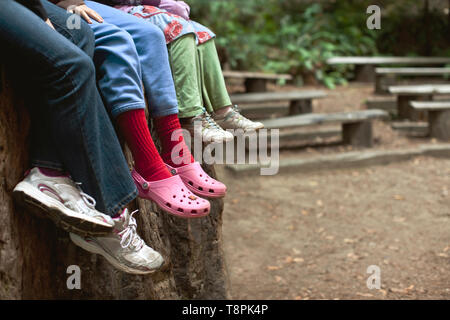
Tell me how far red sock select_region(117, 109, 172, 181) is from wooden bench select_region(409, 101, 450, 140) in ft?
20.9

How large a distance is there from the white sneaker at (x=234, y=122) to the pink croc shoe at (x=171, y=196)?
550 mm

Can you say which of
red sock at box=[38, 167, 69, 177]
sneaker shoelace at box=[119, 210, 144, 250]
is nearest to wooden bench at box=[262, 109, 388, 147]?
sneaker shoelace at box=[119, 210, 144, 250]

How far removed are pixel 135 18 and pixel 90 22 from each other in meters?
0.22

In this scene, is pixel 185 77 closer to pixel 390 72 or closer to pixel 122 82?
pixel 122 82

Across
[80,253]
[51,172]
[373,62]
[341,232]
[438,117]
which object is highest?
[51,172]

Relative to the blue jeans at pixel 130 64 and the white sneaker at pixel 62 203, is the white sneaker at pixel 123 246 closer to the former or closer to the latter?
the white sneaker at pixel 62 203

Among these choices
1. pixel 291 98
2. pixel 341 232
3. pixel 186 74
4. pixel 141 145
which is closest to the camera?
pixel 141 145

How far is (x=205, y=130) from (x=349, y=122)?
549cm

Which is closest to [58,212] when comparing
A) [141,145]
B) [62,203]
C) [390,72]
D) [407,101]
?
[62,203]

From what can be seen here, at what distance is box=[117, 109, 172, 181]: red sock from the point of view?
2.09 metres

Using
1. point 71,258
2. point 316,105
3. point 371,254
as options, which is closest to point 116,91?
point 71,258

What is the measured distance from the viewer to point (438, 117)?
7.91 metres

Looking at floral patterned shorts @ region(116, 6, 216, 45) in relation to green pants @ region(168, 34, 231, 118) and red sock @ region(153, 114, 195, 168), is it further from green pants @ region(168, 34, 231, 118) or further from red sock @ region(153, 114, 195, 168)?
red sock @ region(153, 114, 195, 168)
